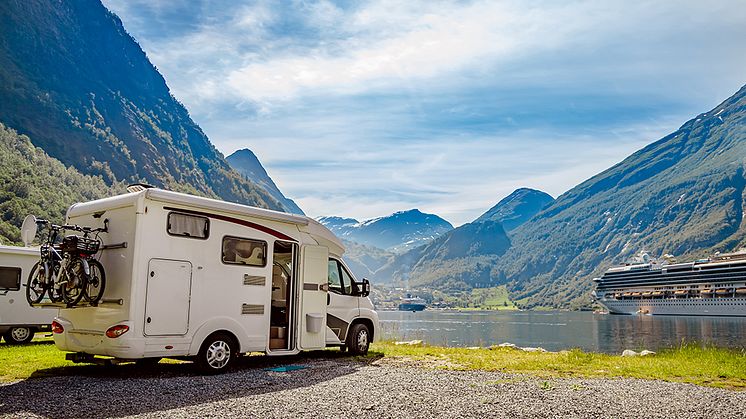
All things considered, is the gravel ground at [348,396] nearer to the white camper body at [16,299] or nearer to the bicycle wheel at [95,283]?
the bicycle wheel at [95,283]

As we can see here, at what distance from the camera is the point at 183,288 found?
10.6m

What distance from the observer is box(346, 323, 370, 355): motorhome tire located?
46.9 feet

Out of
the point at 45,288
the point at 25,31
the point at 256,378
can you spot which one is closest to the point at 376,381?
the point at 256,378

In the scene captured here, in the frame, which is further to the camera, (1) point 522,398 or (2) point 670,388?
(2) point 670,388

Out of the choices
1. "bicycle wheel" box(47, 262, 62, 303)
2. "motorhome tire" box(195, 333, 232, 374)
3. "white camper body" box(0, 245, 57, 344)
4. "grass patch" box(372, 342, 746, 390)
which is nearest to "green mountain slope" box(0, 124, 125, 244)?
"white camper body" box(0, 245, 57, 344)

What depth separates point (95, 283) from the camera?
10.1m

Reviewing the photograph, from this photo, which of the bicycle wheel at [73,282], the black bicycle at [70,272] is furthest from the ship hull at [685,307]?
the bicycle wheel at [73,282]

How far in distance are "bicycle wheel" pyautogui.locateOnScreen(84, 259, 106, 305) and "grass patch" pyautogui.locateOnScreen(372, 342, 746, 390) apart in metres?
6.61

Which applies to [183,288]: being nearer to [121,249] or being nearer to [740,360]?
[121,249]

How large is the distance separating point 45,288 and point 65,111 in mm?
144501

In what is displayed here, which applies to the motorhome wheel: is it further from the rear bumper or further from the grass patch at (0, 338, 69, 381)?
the grass patch at (0, 338, 69, 381)

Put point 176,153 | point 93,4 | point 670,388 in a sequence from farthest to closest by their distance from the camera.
A: point 93,4, point 176,153, point 670,388

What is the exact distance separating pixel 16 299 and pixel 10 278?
1.95 feet

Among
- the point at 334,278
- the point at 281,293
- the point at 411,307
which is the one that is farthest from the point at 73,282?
the point at 411,307
